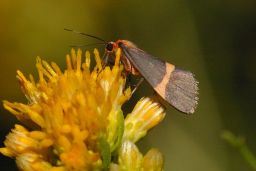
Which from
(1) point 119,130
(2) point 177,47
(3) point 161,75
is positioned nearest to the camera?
(1) point 119,130

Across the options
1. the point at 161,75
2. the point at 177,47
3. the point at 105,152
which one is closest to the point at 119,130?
the point at 105,152

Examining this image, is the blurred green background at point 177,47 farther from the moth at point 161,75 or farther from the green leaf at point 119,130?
the green leaf at point 119,130

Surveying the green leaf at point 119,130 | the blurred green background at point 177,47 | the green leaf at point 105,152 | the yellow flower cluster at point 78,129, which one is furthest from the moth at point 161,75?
the blurred green background at point 177,47

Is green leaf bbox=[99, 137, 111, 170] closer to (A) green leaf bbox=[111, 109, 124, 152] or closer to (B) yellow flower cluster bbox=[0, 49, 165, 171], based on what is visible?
(B) yellow flower cluster bbox=[0, 49, 165, 171]

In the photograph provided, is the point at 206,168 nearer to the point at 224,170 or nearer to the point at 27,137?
the point at 224,170

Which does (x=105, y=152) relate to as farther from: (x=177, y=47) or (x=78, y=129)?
(x=177, y=47)

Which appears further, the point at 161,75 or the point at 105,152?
the point at 161,75

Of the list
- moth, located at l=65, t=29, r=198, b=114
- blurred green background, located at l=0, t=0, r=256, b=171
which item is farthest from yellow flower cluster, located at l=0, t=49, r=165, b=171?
blurred green background, located at l=0, t=0, r=256, b=171

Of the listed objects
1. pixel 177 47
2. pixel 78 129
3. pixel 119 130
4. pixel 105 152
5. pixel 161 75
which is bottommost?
pixel 105 152
